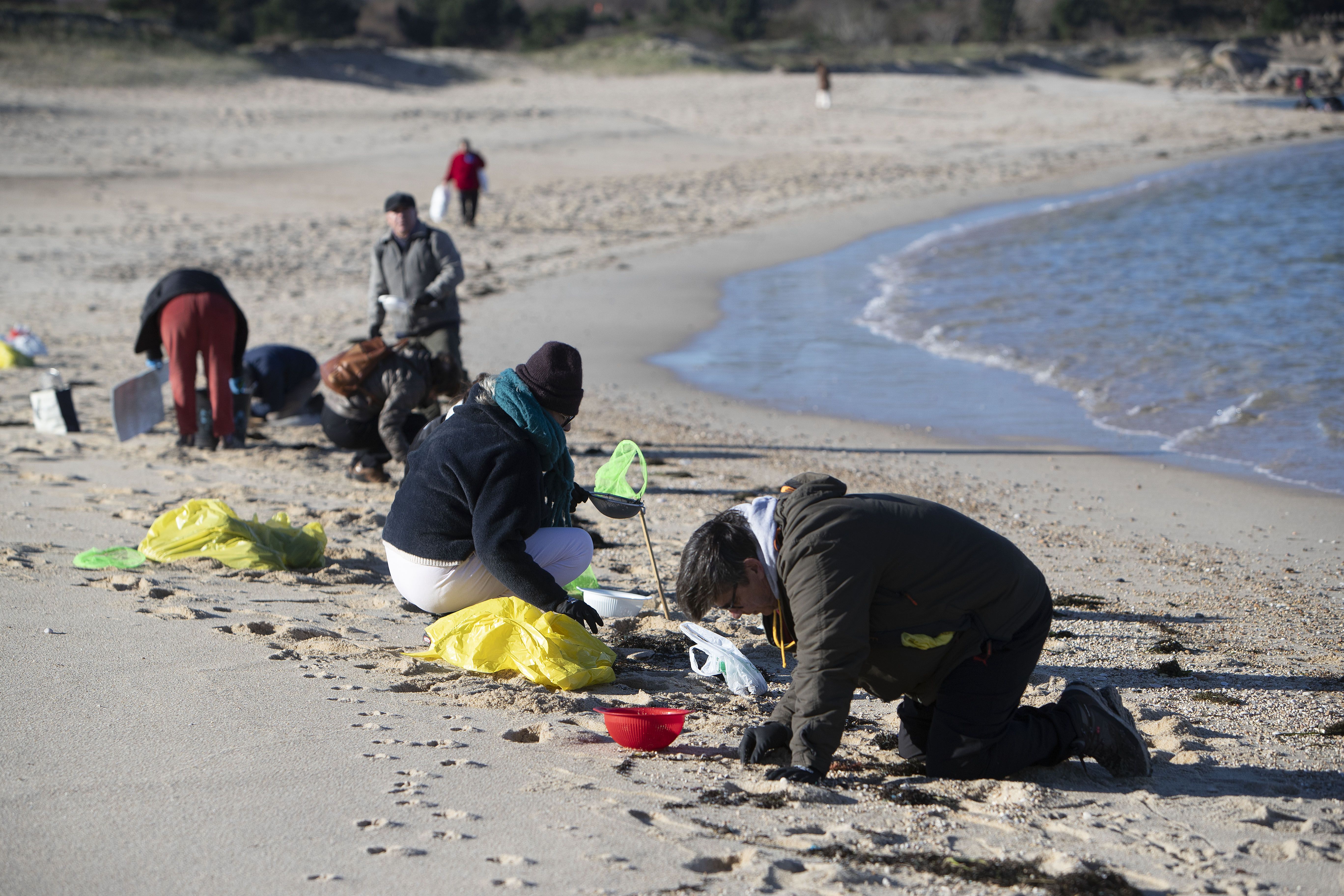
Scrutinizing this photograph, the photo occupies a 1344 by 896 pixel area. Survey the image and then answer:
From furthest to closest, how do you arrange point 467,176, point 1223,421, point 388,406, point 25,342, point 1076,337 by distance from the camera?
point 467,176, point 1076,337, point 25,342, point 1223,421, point 388,406

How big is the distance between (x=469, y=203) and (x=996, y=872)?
622 inches

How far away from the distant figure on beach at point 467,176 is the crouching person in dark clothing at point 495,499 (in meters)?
13.4

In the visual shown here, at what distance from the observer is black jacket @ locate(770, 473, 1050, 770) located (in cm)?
286

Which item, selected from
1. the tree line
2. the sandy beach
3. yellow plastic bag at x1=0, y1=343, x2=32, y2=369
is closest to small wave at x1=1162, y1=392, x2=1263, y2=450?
the sandy beach

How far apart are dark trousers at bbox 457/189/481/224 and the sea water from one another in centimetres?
479

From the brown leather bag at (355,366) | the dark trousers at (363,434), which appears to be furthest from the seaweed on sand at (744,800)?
the brown leather bag at (355,366)

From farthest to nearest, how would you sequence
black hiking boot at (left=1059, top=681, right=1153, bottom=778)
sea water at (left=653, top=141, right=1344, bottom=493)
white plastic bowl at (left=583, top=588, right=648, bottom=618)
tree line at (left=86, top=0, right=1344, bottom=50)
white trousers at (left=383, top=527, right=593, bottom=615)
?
1. tree line at (left=86, top=0, right=1344, bottom=50)
2. sea water at (left=653, top=141, right=1344, bottom=493)
3. white plastic bowl at (left=583, top=588, right=648, bottom=618)
4. white trousers at (left=383, top=527, right=593, bottom=615)
5. black hiking boot at (left=1059, top=681, right=1153, bottom=778)

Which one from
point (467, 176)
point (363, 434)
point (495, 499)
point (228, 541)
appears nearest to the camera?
point (495, 499)

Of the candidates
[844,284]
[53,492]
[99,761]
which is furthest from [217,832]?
[844,284]

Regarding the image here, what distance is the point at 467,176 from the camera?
16.8m

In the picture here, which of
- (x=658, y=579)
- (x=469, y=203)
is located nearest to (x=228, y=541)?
(x=658, y=579)

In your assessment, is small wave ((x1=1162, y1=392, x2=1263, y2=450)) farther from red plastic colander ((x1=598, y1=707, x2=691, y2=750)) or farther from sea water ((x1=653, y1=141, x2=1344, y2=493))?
red plastic colander ((x1=598, y1=707, x2=691, y2=750))

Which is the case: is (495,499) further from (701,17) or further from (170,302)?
(701,17)

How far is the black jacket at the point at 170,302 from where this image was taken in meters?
7.15
